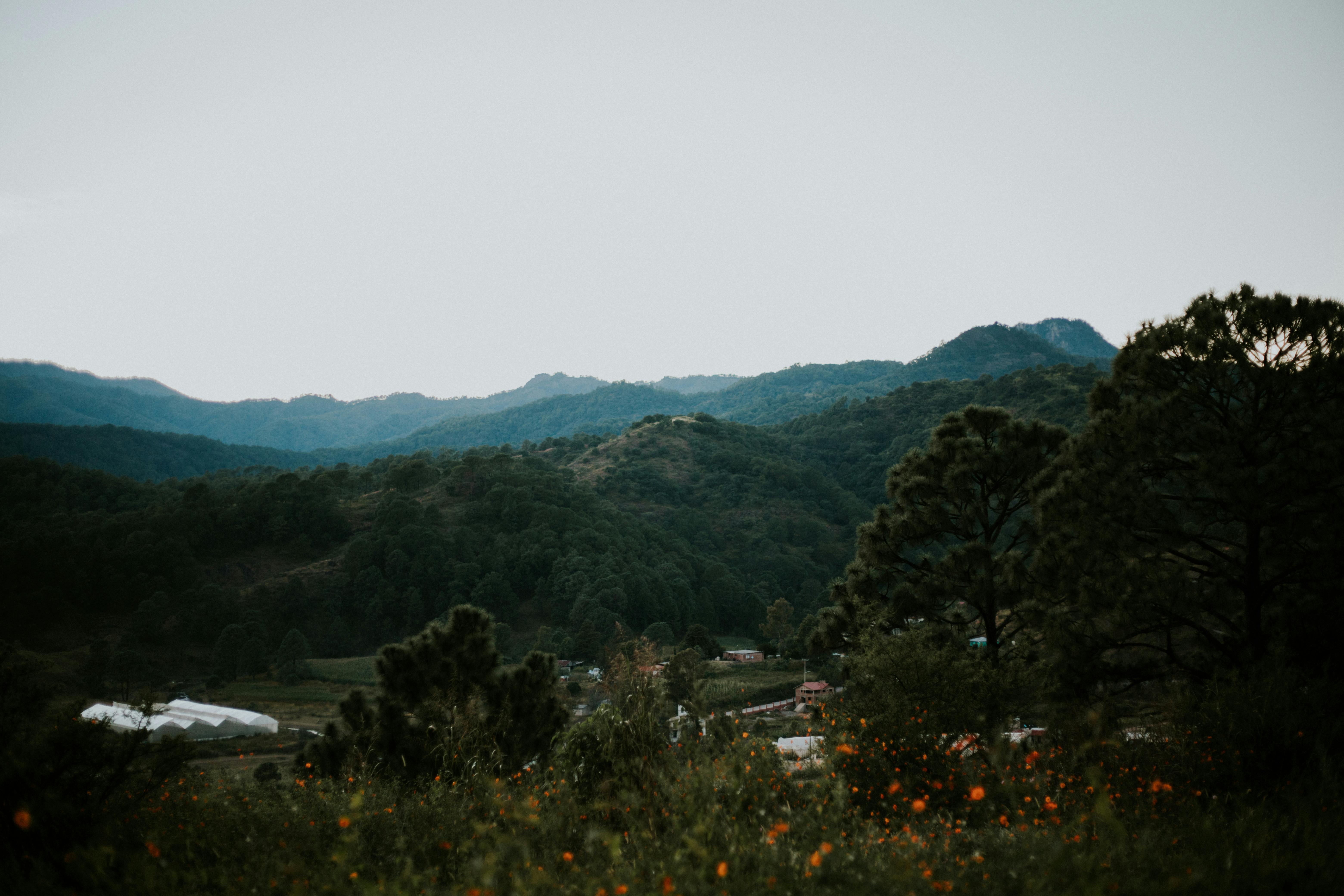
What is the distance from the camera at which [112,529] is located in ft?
216

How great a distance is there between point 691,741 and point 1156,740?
14.2 feet

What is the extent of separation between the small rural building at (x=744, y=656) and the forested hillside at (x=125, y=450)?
9578 cm

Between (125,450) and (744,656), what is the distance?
423ft

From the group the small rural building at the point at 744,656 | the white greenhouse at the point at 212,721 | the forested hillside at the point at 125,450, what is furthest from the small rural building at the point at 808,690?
the forested hillside at the point at 125,450

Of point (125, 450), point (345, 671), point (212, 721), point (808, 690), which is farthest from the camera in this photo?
point (125, 450)

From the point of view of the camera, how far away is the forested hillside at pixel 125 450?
391 ft

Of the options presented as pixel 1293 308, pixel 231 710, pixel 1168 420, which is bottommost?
pixel 231 710

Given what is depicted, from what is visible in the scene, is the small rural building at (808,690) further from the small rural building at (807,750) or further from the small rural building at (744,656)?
the small rural building at (807,750)

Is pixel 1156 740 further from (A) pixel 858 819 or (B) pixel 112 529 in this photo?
(B) pixel 112 529

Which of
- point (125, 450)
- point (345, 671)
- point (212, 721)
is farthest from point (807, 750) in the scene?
point (125, 450)

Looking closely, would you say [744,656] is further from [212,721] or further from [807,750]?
[807,750]

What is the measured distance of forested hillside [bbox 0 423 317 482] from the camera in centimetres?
11925

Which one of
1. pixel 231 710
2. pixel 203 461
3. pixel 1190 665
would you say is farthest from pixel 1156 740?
pixel 203 461

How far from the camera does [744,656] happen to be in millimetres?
57969
